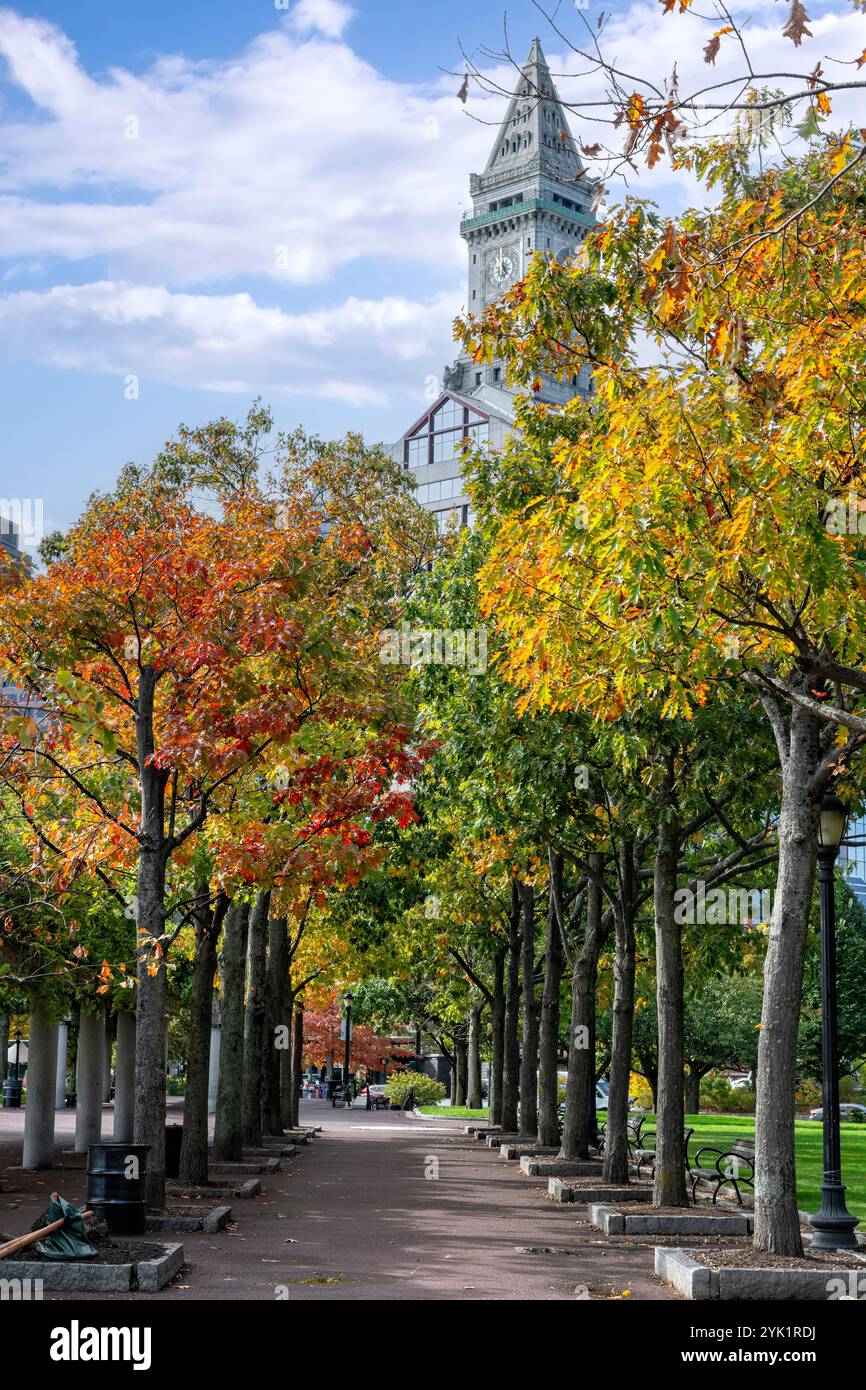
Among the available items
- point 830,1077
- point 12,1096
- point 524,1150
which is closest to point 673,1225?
point 830,1077

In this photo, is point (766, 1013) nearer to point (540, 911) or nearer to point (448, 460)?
point (540, 911)

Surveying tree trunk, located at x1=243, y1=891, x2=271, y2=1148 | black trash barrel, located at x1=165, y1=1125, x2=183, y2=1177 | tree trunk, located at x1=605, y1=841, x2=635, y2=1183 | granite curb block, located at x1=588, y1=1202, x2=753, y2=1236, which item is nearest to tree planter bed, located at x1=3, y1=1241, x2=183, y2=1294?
granite curb block, located at x1=588, y1=1202, x2=753, y2=1236

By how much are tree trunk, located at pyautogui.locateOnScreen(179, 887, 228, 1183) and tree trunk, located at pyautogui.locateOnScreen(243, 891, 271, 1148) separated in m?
3.73

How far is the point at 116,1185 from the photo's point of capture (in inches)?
566

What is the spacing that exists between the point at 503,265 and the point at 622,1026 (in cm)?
16567

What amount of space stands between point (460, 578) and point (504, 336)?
594 centimetres

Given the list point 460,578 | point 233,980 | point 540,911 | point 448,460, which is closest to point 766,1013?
point 460,578

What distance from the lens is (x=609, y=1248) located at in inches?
605

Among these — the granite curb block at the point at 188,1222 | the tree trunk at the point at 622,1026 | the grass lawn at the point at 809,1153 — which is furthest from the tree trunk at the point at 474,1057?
the granite curb block at the point at 188,1222

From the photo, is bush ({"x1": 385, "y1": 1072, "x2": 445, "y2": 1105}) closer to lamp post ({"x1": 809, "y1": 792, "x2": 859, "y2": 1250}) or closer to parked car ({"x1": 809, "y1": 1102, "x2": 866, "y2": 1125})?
parked car ({"x1": 809, "y1": 1102, "x2": 866, "y2": 1125})

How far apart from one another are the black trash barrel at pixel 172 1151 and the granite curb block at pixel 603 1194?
18.3 ft

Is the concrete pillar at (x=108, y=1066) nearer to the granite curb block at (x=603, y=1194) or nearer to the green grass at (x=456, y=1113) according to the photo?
the green grass at (x=456, y=1113)

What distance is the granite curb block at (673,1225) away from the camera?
15945mm

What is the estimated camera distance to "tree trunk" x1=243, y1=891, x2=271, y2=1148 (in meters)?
26.4
